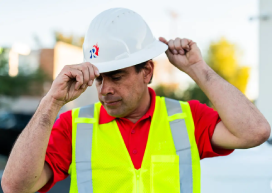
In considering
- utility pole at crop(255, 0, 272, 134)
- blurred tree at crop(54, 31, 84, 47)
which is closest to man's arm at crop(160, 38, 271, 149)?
utility pole at crop(255, 0, 272, 134)

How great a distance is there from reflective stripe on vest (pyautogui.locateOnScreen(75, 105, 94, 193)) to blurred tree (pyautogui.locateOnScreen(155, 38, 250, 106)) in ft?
34.2

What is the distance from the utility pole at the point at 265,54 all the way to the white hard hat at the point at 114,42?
2.25 meters

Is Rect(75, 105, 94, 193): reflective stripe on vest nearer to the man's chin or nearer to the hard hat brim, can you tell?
the man's chin

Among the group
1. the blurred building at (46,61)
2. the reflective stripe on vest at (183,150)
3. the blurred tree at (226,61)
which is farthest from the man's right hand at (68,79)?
the blurred building at (46,61)

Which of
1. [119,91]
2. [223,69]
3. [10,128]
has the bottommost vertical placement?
[223,69]

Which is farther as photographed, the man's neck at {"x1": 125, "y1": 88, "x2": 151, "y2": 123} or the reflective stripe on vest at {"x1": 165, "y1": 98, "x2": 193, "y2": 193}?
the man's neck at {"x1": 125, "y1": 88, "x2": 151, "y2": 123}

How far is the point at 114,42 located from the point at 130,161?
724 mm

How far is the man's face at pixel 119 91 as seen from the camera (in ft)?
6.61

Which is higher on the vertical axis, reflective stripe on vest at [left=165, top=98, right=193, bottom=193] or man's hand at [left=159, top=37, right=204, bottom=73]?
man's hand at [left=159, top=37, right=204, bottom=73]

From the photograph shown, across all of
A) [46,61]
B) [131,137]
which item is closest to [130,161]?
[131,137]

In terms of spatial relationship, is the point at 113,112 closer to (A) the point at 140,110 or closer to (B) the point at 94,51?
(A) the point at 140,110

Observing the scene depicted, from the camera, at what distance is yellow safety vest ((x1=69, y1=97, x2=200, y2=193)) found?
6.32 feet

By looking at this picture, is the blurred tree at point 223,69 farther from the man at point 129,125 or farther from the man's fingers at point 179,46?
the man at point 129,125

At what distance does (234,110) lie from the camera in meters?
1.94
